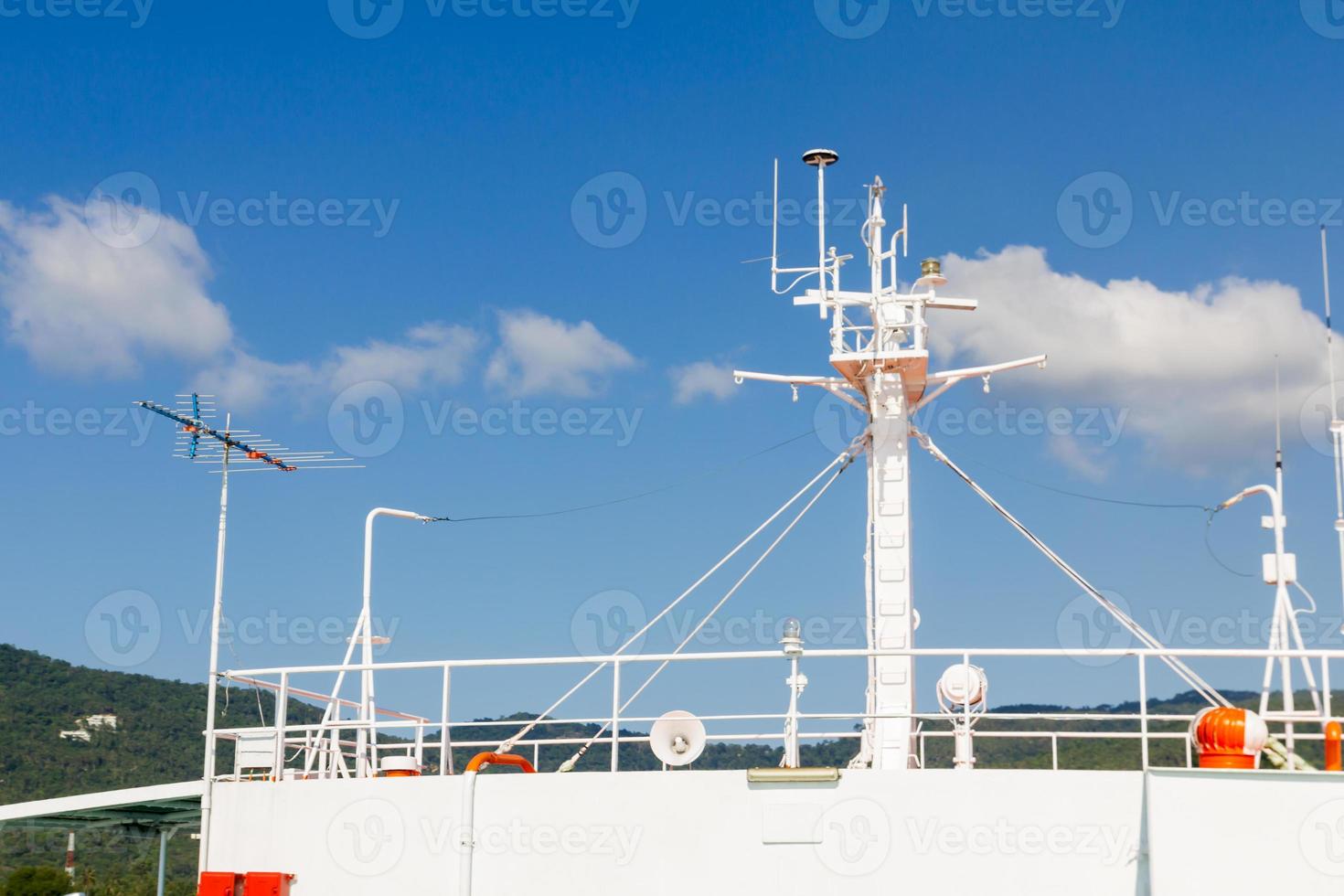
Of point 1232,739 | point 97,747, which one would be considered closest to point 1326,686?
point 1232,739

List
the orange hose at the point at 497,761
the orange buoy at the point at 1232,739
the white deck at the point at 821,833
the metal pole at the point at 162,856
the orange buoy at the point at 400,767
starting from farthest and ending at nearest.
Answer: the metal pole at the point at 162,856, the orange buoy at the point at 400,767, the orange hose at the point at 497,761, the orange buoy at the point at 1232,739, the white deck at the point at 821,833

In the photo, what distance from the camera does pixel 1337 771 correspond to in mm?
11609

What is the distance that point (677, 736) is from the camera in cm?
1400

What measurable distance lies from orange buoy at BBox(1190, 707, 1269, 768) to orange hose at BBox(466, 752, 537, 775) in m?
6.27

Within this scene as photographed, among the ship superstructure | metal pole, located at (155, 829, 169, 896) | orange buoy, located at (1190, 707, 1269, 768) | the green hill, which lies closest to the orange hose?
the ship superstructure

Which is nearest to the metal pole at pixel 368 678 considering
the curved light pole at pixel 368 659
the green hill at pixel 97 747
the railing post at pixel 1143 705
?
the curved light pole at pixel 368 659

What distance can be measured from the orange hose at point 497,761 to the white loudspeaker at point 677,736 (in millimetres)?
1285

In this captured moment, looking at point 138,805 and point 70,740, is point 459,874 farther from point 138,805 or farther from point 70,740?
point 70,740

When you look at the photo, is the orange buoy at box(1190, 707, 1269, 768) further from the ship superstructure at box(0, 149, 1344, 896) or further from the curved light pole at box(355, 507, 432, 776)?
the curved light pole at box(355, 507, 432, 776)

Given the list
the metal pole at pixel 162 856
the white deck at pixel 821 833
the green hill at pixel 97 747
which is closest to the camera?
the white deck at pixel 821 833

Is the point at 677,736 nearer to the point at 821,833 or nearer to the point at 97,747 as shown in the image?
the point at 821,833

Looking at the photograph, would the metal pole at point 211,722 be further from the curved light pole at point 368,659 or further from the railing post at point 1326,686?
the railing post at point 1326,686

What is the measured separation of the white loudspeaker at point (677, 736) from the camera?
13.9 metres

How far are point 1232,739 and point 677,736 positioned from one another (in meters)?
5.21
